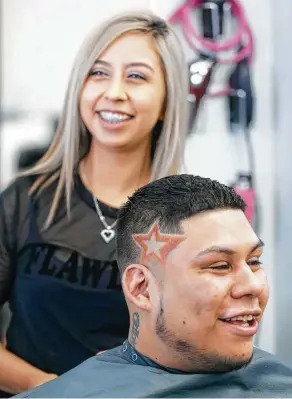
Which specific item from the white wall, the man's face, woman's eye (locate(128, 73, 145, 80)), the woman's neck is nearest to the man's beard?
the man's face

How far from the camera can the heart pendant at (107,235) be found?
143cm

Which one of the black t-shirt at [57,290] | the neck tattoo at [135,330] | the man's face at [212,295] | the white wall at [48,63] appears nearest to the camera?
the man's face at [212,295]

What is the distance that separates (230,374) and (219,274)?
197 millimetres

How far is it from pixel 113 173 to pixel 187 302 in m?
0.52

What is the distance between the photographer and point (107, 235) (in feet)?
4.70

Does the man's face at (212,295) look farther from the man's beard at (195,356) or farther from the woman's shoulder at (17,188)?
the woman's shoulder at (17,188)

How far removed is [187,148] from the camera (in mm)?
1678

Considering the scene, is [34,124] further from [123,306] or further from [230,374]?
[230,374]

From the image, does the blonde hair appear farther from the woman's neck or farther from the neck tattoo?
the neck tattoo

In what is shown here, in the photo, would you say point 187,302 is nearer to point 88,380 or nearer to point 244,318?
point 244,318

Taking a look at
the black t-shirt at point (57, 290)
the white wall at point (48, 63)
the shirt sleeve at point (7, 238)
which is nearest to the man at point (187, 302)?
the black t-shirt at point (57, 290)

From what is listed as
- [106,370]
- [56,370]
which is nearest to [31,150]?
[56,370]

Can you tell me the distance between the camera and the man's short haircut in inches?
43.2

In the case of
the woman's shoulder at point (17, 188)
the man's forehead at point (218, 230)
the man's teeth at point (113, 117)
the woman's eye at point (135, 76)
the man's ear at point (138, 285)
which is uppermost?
the woman's eye at point (135, 76)
